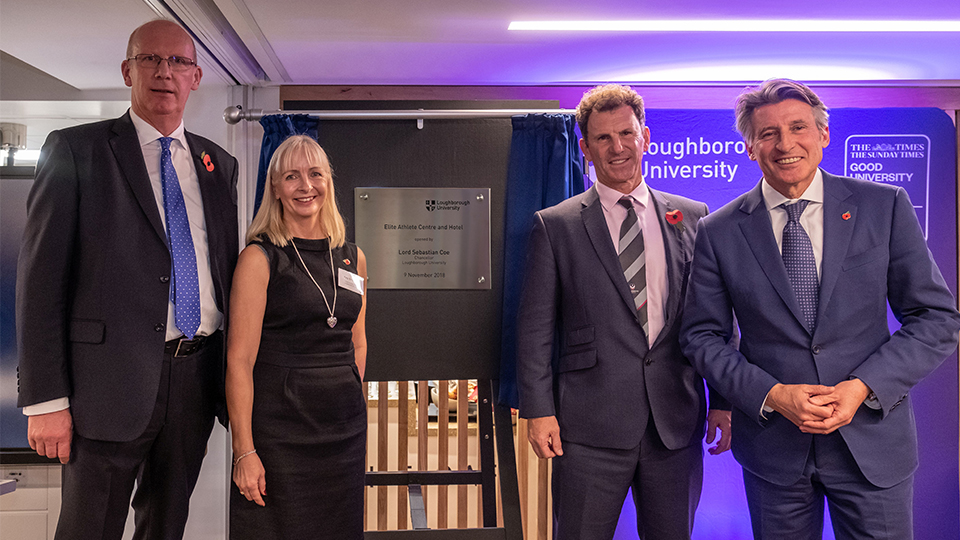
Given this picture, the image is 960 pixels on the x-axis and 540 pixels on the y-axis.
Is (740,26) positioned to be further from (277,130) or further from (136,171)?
(136,171)

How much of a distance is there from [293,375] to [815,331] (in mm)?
1530

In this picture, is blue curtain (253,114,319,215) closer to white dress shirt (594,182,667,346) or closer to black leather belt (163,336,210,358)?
black leather belt (163,336,210,358)

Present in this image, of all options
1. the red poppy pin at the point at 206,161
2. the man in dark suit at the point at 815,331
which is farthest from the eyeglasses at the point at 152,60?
the man in dark suit at the point at 815,331

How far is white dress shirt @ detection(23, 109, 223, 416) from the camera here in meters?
1.67

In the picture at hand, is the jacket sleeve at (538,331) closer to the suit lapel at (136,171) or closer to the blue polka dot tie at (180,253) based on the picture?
the blue polka dot tie at (180,253)

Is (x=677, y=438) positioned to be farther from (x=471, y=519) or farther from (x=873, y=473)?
(x=471, y=519)

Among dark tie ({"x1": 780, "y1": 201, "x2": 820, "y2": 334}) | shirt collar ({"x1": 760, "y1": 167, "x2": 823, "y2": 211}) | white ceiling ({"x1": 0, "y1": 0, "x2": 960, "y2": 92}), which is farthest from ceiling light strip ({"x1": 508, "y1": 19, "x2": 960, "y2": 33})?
dark tie ({"x1": 780, "y1": 201, "x2": 820, "y2": 334})

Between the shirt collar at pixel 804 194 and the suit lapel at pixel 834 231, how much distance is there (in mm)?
18

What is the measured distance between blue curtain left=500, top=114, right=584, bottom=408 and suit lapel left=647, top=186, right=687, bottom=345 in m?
0.69

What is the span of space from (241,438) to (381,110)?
1514 mm

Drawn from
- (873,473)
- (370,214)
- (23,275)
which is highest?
(370,214)

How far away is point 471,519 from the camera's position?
368 cm

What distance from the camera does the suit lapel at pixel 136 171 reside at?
62.6 inches

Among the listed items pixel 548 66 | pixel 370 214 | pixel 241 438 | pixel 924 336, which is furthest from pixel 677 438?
pixel 548 66
